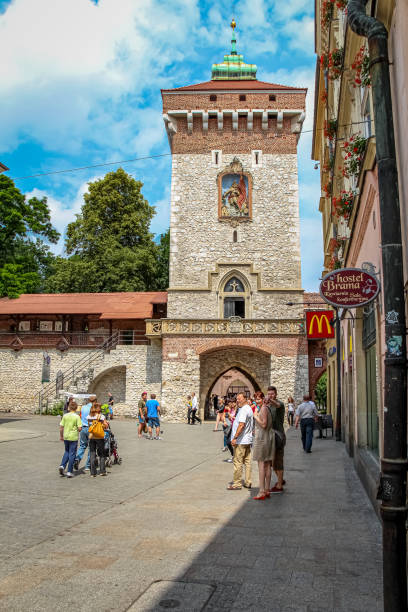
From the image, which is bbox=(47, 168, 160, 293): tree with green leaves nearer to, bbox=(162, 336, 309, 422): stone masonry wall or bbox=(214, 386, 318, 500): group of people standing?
bbox=(162, 336, 309, 422): stone masonry wall

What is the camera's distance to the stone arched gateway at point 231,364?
92.3 feet

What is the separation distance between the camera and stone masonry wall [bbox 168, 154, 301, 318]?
2861 centimetres

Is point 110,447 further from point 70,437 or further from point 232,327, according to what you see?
point 232,327

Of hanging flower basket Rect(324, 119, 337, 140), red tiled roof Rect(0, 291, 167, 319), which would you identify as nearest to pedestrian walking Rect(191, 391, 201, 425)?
red tiled roof Rect(0, 291, 167, 319)

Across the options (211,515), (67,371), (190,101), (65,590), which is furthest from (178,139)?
(65,590)

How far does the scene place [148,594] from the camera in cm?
428

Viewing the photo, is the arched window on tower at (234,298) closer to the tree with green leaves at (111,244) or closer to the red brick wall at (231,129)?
the red brick wall at (231,129)

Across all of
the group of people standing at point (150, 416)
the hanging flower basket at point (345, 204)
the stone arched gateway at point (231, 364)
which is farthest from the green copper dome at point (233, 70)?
the hanging flower basket at point (345, 204)

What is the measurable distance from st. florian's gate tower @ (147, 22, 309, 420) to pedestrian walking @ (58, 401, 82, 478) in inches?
662

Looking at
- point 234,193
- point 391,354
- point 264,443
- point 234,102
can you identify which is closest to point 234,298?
point 234,193

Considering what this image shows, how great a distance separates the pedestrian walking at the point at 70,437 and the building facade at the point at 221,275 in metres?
16.8

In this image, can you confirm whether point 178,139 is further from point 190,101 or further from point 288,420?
point 288,420

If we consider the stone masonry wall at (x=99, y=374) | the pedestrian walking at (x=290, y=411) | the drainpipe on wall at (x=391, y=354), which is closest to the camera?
the drainpipe on wall at (x=391, y=354)

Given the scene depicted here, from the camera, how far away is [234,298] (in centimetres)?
2866
